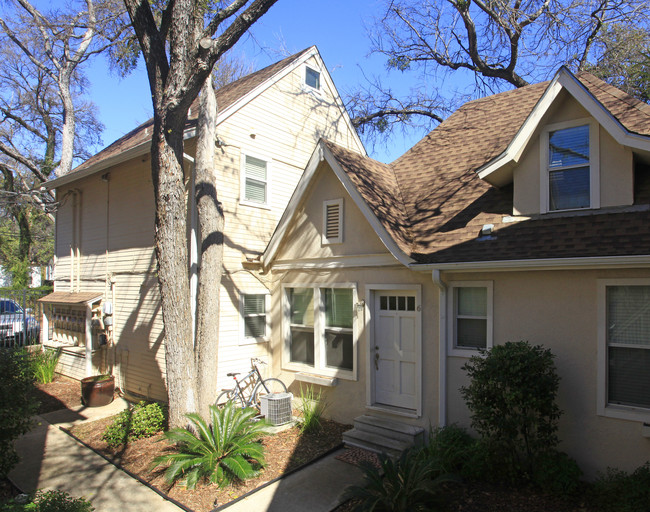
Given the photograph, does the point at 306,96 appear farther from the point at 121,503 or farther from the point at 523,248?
the point at 121,503

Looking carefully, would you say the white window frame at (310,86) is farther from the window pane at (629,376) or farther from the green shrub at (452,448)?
the window pane at (629,376)

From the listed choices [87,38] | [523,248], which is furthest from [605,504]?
[87,38]

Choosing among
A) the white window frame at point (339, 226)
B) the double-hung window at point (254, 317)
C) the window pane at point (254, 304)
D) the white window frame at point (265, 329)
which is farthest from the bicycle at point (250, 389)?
the white window frame at point (339, 226)

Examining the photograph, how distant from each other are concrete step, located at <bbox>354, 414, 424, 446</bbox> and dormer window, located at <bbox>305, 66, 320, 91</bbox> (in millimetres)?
9263

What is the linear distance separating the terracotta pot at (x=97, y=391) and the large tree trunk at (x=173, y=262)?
12.0 feet

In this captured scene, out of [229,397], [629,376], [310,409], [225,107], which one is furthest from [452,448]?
[225,107]

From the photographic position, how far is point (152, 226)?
1046cm

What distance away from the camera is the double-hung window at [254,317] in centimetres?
1005

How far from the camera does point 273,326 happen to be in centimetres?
1032

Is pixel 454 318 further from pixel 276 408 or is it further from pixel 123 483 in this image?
pixel 123 483

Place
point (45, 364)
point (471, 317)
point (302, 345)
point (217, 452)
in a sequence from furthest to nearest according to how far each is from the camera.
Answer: point (45, 364)
point (302, 345)
point (471, 317)
point (217, 452)

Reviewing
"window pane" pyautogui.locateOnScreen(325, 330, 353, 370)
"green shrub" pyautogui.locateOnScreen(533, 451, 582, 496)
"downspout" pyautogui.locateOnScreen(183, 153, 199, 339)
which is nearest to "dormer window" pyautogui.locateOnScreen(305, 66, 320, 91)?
"downspout" pyautogui.locateOnScreen(183, 153, 199, 339)

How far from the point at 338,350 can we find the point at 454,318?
2.64 metres

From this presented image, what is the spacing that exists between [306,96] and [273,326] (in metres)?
6.62
